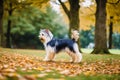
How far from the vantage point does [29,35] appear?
59.3 metres

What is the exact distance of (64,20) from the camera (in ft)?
156

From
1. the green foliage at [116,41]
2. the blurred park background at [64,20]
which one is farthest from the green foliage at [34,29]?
the green foliage at [116,41]

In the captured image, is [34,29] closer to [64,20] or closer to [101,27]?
[64,20]

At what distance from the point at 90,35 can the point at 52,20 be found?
54.2 ft

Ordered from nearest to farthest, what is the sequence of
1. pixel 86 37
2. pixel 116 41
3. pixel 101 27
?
pixel 101 27 → pixel 116 41 → pixel 86 37

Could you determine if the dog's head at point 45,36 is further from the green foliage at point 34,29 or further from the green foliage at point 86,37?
the green foliage at point 86,37

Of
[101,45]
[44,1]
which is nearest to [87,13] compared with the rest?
[44,1]

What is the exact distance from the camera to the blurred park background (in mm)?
25203

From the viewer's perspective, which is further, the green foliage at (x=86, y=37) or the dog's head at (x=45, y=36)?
the green foliage at (x=86, y=37)

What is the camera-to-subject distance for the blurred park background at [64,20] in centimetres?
2520

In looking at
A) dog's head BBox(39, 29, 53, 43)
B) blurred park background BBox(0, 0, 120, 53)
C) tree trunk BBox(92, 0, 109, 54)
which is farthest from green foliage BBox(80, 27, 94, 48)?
dog's head BBox(39, 29, 53, 43)

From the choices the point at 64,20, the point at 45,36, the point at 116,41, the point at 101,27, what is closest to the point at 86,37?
the point at 116,41

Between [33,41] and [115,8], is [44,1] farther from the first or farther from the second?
[33,41]

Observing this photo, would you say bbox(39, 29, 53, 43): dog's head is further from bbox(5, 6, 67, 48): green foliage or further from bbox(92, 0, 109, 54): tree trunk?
bbox(5, 6, 67, 48): green foliage
